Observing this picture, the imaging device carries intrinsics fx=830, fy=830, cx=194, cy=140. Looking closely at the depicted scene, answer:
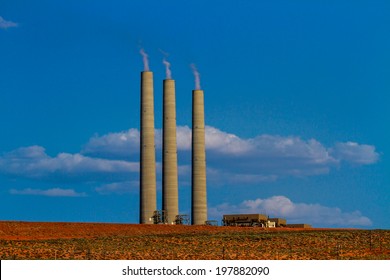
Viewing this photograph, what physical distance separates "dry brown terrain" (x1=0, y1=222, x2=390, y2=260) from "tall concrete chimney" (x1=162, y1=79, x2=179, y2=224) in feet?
46.7

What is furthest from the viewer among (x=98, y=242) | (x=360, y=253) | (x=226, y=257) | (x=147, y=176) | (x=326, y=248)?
(x=147, y=176)

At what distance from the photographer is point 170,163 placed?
86.8 metres

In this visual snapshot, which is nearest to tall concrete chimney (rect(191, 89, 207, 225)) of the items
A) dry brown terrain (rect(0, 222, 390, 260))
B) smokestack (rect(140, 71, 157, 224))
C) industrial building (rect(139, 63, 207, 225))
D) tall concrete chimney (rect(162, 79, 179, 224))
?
industrial building (rect(139, 63, 207, 225))

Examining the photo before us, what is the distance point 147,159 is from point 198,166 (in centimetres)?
554

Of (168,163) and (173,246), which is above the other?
(168,163)

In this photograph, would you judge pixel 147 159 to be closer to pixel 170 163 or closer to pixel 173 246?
pixel 170 163

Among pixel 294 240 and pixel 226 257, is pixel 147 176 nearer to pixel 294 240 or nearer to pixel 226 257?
pixel 294 240

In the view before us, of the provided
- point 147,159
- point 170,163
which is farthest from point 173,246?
point 170,163

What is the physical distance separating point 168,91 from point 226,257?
4799cm

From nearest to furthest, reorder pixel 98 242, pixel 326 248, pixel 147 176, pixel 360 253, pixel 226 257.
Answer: pixel 226 257
pixel 360 253
pixel 326 248
pixel 98 242
pixel 147 176

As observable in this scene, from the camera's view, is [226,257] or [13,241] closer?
[226,257]

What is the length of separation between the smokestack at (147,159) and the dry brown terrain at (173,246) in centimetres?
1341
